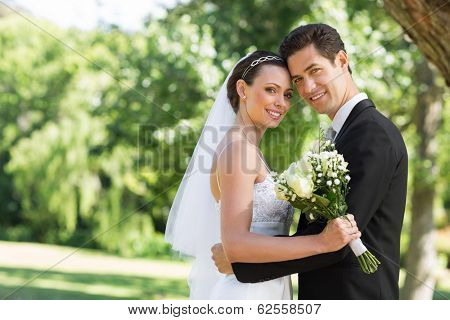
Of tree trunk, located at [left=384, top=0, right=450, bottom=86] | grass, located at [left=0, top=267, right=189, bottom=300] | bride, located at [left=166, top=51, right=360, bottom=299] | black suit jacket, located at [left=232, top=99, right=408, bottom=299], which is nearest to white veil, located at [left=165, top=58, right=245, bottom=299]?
bride, located at [left=166, top=51, right=360, bottom=299]

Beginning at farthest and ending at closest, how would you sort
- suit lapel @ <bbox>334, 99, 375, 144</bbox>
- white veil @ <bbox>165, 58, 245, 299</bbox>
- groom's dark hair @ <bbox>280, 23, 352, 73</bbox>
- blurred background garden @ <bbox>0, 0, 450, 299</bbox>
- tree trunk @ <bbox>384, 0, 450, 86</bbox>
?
blurred background garden @ <bbox>0, 0, 450, 299</bbox>, tree trunk @ <bbox>384, 0, 450, 86</bbox>, white veil @ <bbox>165, 58, 245, 299</bbox>, groom's dark hair @ <bbox>280, 23, 352, 73</bbox>, suit lapel @ <bbox>334, 99, 375, 144</bbox>

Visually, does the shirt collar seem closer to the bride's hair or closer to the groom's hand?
the bride's hair

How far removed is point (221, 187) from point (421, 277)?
313 inches

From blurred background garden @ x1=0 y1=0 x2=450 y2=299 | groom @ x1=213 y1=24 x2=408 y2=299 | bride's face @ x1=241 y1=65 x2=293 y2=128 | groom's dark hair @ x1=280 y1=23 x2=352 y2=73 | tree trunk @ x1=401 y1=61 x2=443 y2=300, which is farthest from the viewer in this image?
tree trunk @ x1=401 y1=61 x2=443 y2=300

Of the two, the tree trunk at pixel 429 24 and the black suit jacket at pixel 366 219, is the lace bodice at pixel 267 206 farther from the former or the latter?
the tree trunk at pixel 429 24

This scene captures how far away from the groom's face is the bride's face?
11 cm

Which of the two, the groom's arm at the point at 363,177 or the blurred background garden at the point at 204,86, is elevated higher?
the blurred background garden at the point at 204,86

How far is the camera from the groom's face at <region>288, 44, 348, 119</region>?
123 inches

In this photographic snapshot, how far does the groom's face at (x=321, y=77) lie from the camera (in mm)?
3125

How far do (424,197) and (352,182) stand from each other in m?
8.27

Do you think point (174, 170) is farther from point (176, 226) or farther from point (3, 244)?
point (3, 244)

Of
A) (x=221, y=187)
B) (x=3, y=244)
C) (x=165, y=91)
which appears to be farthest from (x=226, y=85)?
(x=3, y=244)

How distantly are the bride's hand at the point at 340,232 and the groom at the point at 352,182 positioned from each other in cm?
7

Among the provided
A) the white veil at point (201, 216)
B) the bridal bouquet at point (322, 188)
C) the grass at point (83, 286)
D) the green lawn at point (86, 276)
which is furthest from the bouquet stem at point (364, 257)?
the grass at point (83, 286)
